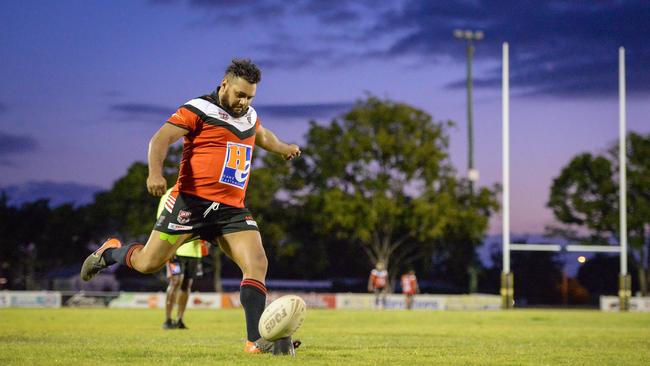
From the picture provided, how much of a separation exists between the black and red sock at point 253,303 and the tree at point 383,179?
4193 centimetres

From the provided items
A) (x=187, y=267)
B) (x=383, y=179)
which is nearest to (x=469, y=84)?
(x=383, y=179)

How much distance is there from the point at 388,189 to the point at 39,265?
101ft

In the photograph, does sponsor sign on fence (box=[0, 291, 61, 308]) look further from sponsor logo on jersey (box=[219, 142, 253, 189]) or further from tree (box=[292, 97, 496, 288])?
sponsor logo on jersey (box=[219, 142, 253, 189])

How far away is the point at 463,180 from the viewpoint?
53969mm

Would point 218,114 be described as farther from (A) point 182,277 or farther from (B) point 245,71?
(A) point 182,277

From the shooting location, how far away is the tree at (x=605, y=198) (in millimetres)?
56125

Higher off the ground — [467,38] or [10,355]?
[467,38]

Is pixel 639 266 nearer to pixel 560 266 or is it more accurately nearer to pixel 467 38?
pixel 467 38

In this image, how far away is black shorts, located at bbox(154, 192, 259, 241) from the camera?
8.52 meters

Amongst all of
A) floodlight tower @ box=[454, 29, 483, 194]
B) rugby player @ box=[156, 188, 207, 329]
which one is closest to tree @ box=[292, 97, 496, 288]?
floodlight tower @ box=[454, 29, 483, 194]

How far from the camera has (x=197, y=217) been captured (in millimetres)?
8555

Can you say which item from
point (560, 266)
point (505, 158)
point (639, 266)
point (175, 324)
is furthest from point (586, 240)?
point (175, 324)

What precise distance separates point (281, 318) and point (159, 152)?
1.77m

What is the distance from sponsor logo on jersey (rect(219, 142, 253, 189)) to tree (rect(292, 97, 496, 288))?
137 ft
